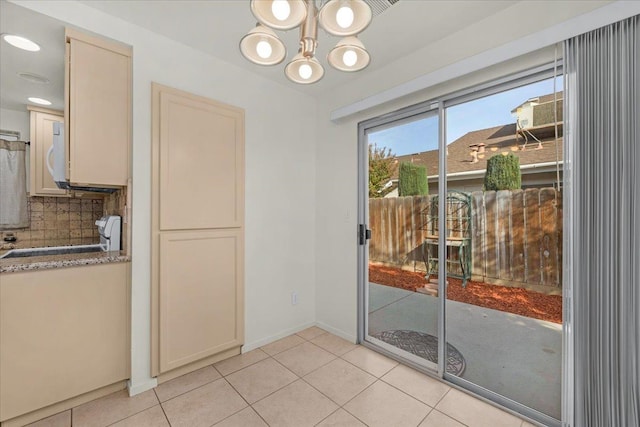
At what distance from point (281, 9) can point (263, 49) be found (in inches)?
11.6

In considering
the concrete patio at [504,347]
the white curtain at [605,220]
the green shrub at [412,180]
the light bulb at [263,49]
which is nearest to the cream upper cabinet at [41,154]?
the light bulb at [263,49]

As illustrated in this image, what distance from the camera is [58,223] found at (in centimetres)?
316

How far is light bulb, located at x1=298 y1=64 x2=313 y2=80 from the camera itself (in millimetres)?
1412

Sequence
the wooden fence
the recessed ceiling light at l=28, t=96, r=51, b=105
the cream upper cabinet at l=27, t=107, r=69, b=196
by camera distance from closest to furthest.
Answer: the wooden fence, the recessed ceiling light at l=28, t=96, r=51, b=105, the cream upper cabinet at l=27, t=107, r=69, b=196

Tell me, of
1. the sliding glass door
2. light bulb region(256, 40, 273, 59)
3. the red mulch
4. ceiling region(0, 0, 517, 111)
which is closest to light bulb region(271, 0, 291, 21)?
light bulb region(256, 40, 273, 59)

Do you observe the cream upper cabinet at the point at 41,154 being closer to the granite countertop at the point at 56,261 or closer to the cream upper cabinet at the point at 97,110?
the granite countertop at the point at 56,261

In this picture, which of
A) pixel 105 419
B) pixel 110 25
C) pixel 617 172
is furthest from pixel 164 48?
pixel 617 172

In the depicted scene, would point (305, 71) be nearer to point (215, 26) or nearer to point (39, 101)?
point (215, 26)

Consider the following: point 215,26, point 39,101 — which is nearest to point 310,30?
point 215,26

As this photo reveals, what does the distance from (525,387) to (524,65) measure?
2101mm

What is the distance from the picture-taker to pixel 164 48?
2.08 meters

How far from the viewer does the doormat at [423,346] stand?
2105mm

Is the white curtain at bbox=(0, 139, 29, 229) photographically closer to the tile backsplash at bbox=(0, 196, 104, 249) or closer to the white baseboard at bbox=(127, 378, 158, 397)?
the tile backsplash at bbox=(0, 196, 104, 249)

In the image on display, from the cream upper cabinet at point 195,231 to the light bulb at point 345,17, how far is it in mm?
1551
